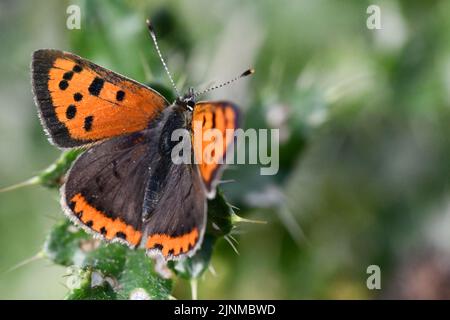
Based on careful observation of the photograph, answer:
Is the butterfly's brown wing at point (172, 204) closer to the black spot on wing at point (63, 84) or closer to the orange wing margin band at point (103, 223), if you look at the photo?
the orange wing margin band at point (103, 223)

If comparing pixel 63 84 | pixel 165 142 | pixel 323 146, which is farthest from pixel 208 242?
pixel 323 146

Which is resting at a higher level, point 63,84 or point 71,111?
point 63,84

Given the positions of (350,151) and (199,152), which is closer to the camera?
(199,152)

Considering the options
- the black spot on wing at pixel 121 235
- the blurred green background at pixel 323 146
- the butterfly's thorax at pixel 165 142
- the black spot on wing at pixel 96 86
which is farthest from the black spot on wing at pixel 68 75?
the blurred green background at pixel 323 146

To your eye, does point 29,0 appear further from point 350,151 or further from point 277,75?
point 350,151

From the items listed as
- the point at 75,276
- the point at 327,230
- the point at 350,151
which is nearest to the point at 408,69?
the point at 350,151

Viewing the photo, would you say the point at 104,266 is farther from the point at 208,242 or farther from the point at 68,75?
the point at 68,75
